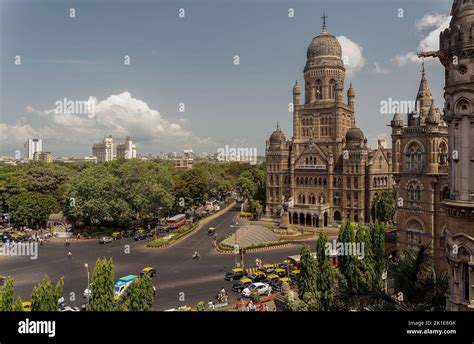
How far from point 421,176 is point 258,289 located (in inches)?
499

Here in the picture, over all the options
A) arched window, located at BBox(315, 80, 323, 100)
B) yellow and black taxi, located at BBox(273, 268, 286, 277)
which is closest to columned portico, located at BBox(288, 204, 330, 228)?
arched window, located at BBox(315, 80, 323, 100)

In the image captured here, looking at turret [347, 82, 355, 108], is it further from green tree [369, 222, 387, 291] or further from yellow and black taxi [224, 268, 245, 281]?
green tree [369, 222, 387, 291]

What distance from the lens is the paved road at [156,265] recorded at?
80.3ft

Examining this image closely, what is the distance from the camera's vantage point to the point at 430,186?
2298 cm

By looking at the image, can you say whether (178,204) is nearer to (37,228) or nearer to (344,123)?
(37,228)

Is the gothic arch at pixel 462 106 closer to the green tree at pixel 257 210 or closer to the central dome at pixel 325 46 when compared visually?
the green tree at pixel 257 210

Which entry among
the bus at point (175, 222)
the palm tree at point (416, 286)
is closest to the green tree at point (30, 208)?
the bus at point (175, 222)

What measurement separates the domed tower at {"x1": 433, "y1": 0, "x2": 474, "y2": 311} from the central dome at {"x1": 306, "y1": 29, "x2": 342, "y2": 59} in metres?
48.6

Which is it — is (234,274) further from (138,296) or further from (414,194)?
(138,296)

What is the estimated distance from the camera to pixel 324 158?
168 ft

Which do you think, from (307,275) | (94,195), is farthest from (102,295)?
(94,195)

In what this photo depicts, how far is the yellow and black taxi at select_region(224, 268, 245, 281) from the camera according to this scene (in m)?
27.3
